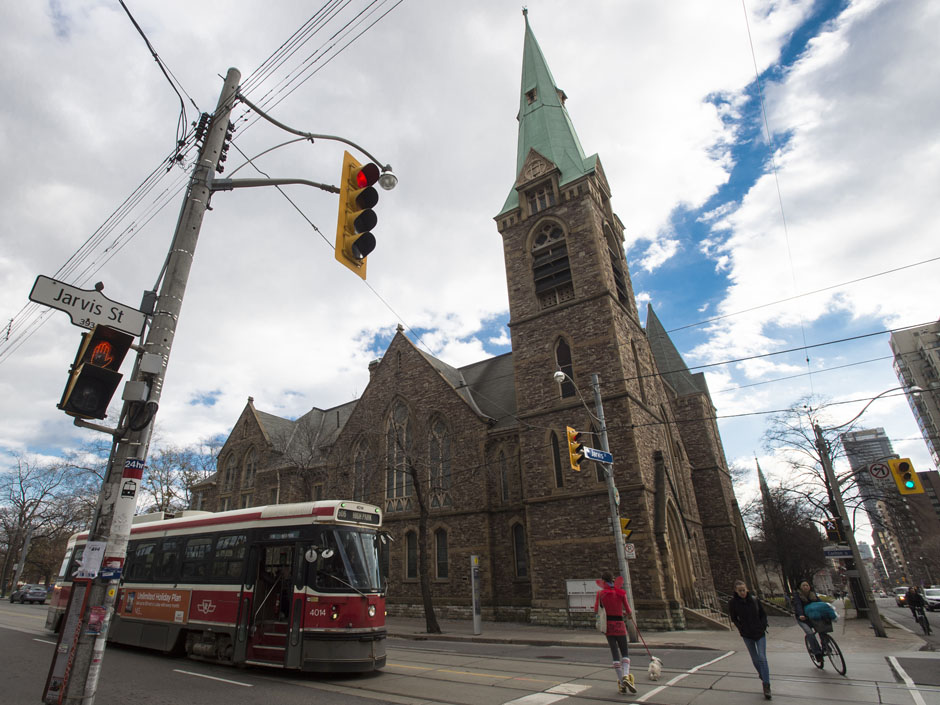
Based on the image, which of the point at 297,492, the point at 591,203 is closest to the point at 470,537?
the point at 297,492

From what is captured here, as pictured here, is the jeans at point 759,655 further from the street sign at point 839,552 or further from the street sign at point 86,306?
the street sign at point 839,552

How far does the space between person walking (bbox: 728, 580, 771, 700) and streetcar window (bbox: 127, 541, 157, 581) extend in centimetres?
1288

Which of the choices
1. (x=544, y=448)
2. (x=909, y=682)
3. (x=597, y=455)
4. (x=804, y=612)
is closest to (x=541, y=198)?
(x=544, y=448)

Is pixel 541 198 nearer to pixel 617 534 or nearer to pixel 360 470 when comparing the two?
pixel 360 470

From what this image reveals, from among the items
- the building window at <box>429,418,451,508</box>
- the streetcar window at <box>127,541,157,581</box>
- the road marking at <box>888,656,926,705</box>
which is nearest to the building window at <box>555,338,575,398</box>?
the building window at <box>429,418,451,508</box>

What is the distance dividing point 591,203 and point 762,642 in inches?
859

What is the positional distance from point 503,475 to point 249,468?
2106 cm

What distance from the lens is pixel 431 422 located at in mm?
27734

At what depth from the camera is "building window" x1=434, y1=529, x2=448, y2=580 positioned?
81.9ft

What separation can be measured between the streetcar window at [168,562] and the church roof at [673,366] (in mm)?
29937

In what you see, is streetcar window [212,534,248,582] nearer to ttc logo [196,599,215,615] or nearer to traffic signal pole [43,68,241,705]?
ttc logo [196,599,215,615]

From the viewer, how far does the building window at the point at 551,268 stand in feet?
84.2

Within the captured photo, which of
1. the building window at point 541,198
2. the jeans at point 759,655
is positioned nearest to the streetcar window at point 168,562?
the jeans at point 759,655

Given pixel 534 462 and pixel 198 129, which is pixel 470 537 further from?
pixel 198 129
